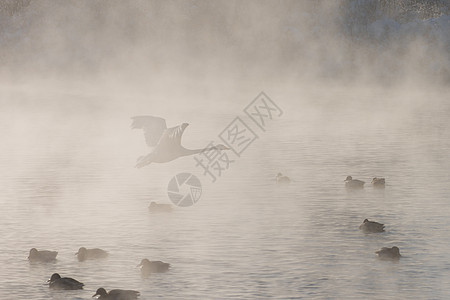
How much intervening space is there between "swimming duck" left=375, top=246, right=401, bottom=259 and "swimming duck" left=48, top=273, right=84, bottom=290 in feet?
28.6

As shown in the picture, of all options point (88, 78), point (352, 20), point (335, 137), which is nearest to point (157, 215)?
point (335, 137)

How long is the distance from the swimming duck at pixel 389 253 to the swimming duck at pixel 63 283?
8.72 meters

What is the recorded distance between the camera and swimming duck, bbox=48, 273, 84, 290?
84.4ft

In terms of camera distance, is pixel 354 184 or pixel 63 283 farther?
pixel 354 184

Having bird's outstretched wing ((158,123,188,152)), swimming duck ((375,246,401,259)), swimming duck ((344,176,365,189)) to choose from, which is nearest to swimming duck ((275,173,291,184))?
swimming duck ((344,176,365,189))

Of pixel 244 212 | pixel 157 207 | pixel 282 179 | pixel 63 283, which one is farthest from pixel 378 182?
pixel 63 283

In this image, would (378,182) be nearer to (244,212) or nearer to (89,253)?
(244,212)

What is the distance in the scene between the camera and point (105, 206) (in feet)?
127

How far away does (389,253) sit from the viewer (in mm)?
29125

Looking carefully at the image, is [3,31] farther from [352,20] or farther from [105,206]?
[105,206]

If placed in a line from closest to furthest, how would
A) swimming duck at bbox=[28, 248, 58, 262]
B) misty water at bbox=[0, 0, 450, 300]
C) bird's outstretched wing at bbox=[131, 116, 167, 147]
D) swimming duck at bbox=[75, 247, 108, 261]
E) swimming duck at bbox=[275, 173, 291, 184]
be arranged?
misty water at bbox=[0, 0, 450, 300]
swimming duck at bbox=[28, 248, 58, 262]
swimming duck at bbox=[75, 247, 108, 261]
bird's outstretched wing at bbox=[131, 116, 167, 147]
swimming duck at bbox=[275, 173, 291, 184]

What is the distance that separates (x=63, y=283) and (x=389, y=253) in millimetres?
9342

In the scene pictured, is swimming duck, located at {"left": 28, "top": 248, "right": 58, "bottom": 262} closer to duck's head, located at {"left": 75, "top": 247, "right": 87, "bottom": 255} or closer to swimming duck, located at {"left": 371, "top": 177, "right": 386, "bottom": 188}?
duck's head, located at {"left": 75, "top": 247, "right": 87, "bottom": 255}

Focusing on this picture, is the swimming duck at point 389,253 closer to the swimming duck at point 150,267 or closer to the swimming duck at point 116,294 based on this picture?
the swimming duck at point 150,267
